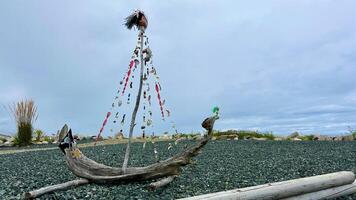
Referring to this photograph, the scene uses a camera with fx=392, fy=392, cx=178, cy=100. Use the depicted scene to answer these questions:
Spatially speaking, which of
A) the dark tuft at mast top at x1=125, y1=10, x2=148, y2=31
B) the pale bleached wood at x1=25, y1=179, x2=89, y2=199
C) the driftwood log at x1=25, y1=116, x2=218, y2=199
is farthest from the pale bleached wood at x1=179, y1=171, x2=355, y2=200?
the dark tuft at mast top at x1=125, y1=10, x2=148, y2=31

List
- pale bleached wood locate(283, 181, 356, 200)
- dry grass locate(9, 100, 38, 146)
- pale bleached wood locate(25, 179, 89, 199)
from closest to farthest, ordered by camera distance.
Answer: pale bleached wood locate(25, 179, 89, 199), pale bleached wood locate(283, 181, 356, 200), dry grass locate(9, 100, 38, 146)

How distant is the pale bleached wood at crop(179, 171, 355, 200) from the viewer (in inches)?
163

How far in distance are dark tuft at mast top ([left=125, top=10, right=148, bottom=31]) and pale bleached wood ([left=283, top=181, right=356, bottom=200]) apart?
286 cm

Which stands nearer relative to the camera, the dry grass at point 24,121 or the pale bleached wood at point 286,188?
the pale bleached wood at point 286,188

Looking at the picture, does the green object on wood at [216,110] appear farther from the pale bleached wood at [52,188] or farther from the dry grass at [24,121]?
the dry grass at [24,121]

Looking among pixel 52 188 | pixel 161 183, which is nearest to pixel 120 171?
pixel 161 183

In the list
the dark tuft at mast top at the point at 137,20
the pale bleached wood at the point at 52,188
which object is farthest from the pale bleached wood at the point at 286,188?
the dark tuft at mast top at the point at 137,20

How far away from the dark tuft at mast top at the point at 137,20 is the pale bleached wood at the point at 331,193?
2.86 meters

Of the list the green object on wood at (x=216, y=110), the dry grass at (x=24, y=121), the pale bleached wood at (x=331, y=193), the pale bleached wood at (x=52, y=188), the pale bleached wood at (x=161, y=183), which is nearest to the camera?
the green object on wood at (x=216, y=110)

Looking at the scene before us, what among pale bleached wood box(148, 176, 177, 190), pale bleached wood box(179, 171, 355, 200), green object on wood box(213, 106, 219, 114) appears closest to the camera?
pale bleached wood box(179, 171, 355, 200)

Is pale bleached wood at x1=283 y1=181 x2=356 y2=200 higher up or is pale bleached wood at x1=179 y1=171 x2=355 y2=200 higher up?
pale bleached wood at x1=179 y1=171 x2=355 y2=200

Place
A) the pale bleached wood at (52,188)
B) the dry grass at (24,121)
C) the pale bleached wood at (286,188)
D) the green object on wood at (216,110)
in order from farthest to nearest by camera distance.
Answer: the dry grass at (24,121), the pale bleached wood at (52,188), the green object on wood at (216,110), the pale bleached wood at (286,188)

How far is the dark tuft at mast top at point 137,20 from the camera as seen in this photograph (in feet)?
16.7

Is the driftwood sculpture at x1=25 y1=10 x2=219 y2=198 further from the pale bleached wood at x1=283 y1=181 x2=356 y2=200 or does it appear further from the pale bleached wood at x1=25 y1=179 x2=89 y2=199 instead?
the pale bleached wood at x1=283 y1=181 x2=356 y2=200
